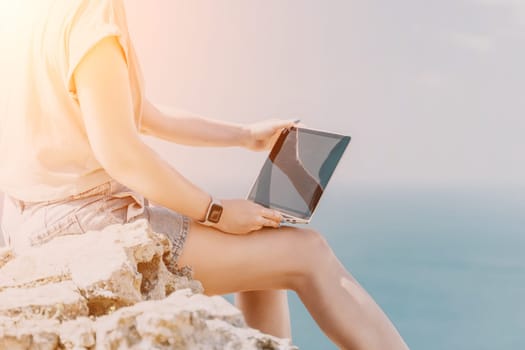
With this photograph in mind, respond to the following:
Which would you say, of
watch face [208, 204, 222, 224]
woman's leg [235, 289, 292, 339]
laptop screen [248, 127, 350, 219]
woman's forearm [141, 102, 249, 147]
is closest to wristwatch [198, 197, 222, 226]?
watch face [208, 204, 222, 224]

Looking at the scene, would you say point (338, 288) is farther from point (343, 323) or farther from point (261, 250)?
point (261, 250)

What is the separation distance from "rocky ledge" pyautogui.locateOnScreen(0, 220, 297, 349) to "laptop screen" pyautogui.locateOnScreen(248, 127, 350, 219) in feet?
1.05

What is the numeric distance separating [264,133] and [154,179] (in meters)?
0.53

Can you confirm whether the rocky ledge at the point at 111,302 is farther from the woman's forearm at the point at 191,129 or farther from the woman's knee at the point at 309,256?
the woman's forearm at the point at 191,129

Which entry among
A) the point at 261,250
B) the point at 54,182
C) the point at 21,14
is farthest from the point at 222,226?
the point at 21,14

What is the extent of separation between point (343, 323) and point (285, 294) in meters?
0.33

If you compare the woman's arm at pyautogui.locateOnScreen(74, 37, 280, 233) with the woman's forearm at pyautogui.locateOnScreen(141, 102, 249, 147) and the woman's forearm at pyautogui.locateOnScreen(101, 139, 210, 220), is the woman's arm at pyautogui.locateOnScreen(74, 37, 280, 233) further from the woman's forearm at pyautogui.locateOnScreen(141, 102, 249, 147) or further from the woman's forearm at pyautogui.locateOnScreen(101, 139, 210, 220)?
the woman's forearm at pyautogui.locateOnScreen(141, 102, 249, 147)

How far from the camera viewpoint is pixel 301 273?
1715 mm

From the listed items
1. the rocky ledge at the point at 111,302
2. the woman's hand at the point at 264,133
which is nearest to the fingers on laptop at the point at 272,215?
the rocky ledge at the point at 111,302

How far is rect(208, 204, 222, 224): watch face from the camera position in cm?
166

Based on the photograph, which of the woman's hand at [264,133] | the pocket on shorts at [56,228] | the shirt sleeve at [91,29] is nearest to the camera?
the shirt sleeve at [91,29]

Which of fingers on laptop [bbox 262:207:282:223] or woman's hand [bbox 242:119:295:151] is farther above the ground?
woman's hand [bbox 242:119:295:151]

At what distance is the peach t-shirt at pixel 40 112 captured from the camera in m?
1.63

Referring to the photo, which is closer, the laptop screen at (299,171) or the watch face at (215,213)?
the watch face at (215,213)
